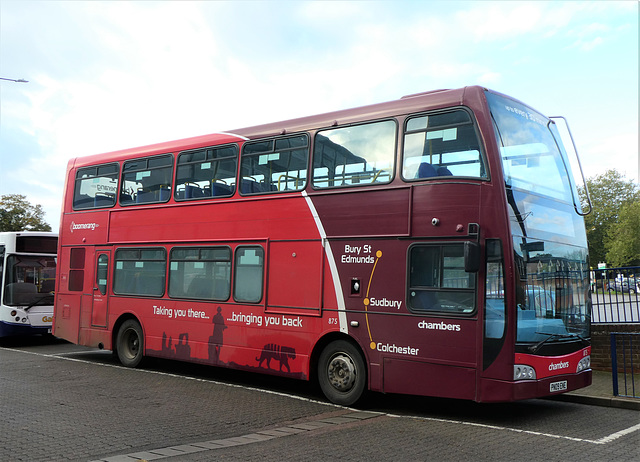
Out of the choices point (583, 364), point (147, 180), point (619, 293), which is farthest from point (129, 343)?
point (619, 293)

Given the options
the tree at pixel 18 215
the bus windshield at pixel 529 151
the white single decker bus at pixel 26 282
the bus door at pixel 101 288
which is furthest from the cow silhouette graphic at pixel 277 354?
the tree at pixel 18 215

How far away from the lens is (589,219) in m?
70.6

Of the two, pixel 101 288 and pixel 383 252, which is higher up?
pixel 383 252

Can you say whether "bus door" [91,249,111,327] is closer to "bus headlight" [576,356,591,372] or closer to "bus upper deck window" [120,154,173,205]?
"bus upper deck window" [120,154,173,205]

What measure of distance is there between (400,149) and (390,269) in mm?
1739

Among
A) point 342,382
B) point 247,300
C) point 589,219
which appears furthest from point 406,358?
point 589,219

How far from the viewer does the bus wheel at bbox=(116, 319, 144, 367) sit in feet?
42.2

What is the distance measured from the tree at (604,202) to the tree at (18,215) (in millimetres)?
61151

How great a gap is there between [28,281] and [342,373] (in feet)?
37.5

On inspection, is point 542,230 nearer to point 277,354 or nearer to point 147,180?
point 277,354

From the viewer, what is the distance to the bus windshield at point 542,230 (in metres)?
7.95

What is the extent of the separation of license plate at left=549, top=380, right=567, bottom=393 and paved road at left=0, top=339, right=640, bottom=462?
1.46 ft

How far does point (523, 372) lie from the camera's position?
25.3 feet

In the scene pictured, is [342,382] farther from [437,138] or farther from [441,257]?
[437,138]
